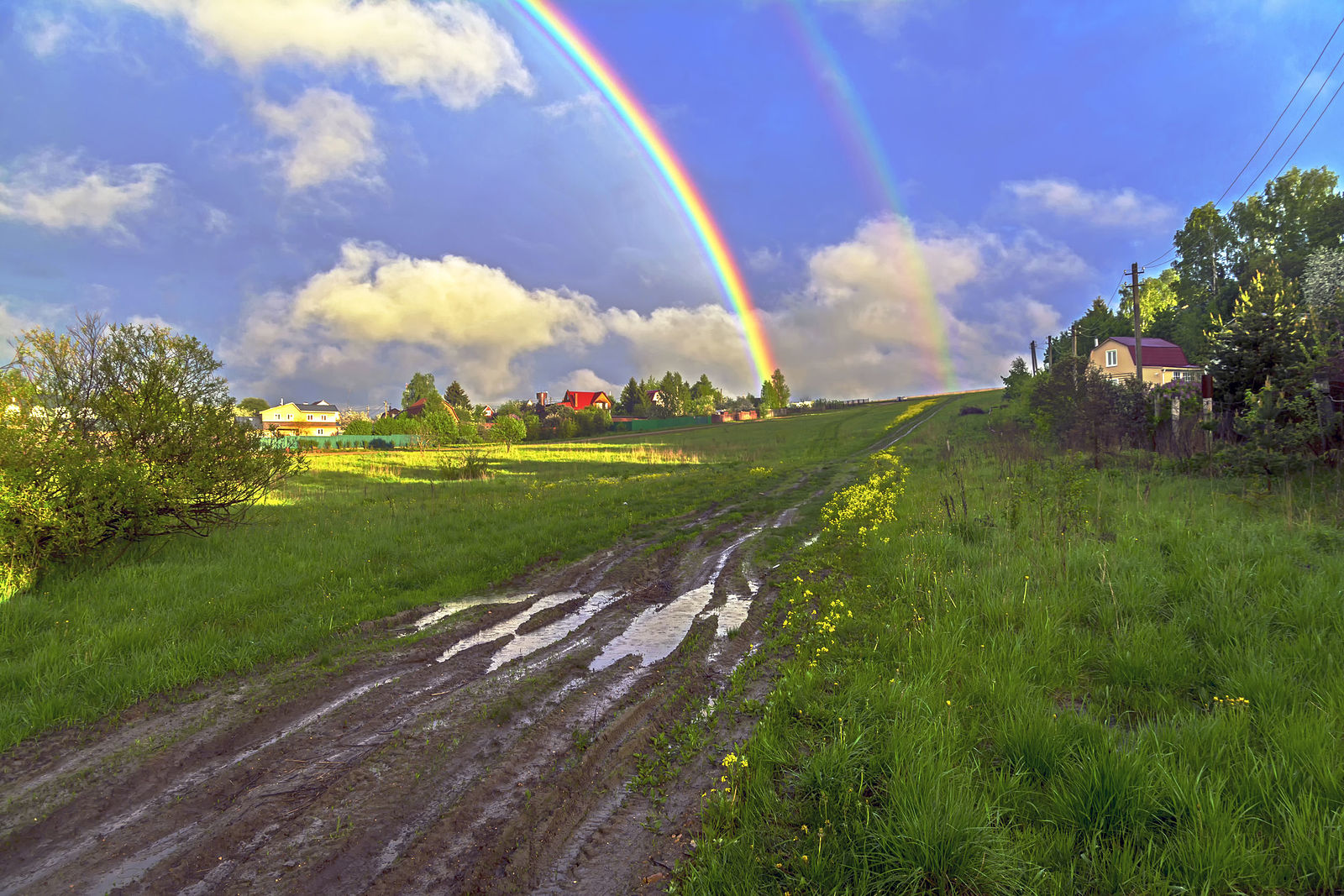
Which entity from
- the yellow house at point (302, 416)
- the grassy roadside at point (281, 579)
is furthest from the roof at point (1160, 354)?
the yellow house at point (302, 416)

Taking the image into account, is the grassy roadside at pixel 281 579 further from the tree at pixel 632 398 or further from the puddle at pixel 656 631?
the tree at pixel 632 398

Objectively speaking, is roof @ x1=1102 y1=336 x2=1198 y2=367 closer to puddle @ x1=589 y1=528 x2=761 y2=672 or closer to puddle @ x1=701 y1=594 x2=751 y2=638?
puddle @ x1=701 y1=594 x2=751 y2=638

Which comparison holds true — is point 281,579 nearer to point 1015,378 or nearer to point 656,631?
point 656,631

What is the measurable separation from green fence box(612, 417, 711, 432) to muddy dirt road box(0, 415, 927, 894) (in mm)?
84629

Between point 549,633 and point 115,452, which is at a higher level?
point 115,452

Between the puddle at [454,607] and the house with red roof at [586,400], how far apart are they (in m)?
112

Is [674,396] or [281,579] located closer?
[281,579]

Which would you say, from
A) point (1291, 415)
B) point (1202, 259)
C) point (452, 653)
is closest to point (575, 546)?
point (452, 653)

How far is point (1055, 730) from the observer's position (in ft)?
12.6

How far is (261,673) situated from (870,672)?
19.7 ft

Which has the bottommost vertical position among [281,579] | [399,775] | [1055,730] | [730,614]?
[730,614]

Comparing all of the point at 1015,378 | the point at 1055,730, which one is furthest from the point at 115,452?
the point at 1015,378

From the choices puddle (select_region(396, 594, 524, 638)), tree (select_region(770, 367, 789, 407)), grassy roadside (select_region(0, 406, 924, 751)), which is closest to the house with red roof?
tree (select_region(770, 367, 789, 407))

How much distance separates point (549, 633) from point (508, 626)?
0.66 meters
